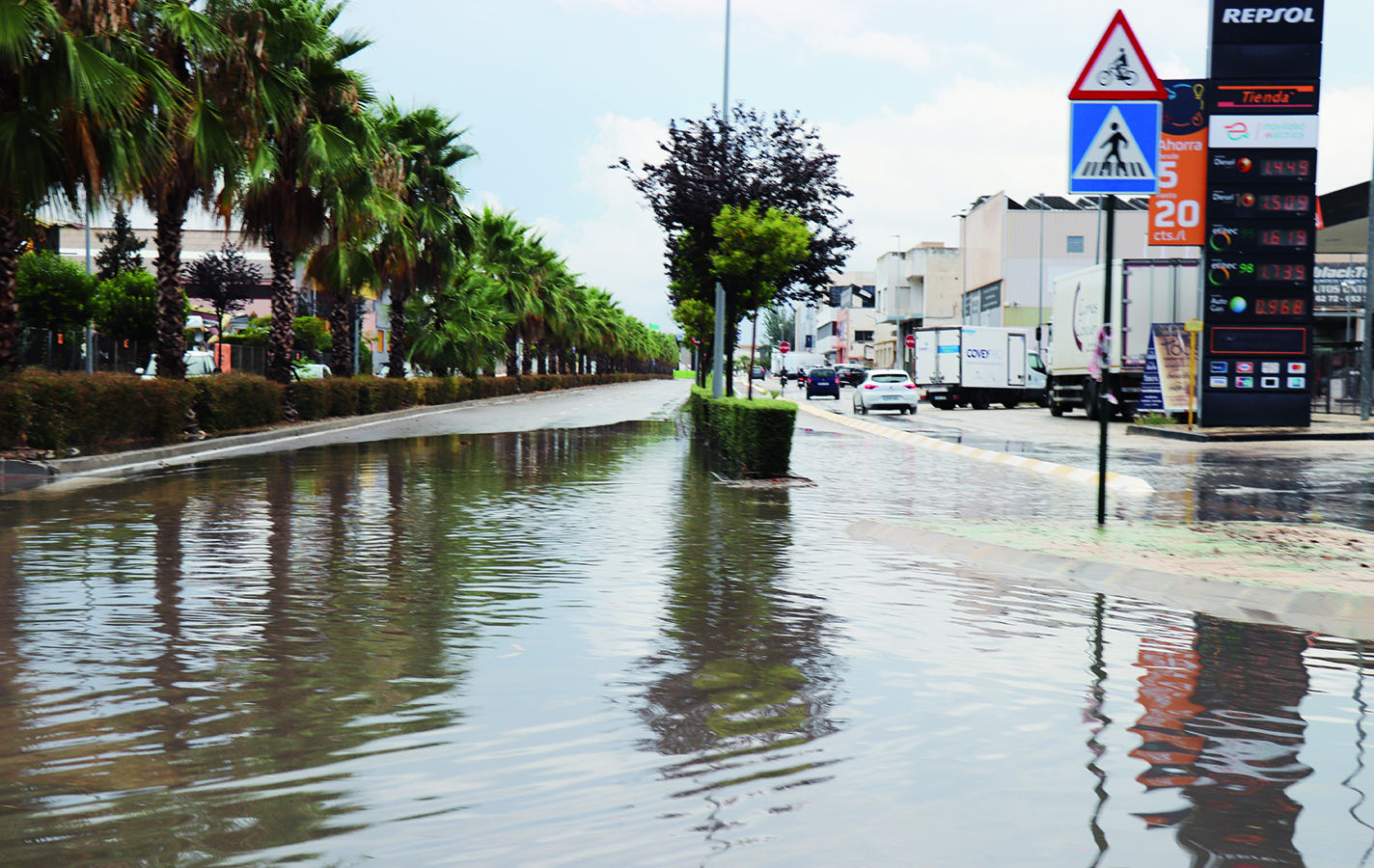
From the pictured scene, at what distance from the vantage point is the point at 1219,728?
5531 millimetres

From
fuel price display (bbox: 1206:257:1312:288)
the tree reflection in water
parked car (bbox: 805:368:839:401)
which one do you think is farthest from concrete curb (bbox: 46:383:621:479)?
parked car (bbox: 805:368:839:401)

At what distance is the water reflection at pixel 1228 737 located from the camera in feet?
13.6

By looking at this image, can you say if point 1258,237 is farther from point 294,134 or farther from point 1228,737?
point 1228,737

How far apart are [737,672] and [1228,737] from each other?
2279 mm

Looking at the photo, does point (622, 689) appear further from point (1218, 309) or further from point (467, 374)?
point (467, 374)

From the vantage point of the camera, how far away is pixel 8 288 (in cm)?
1903

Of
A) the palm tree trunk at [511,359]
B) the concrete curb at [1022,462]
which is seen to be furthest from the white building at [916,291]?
the concrete curb at [1022,462]

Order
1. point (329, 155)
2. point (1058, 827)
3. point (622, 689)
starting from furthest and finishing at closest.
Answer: point (329, 155), point (622, 689), point (1058, 827)

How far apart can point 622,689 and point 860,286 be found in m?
190

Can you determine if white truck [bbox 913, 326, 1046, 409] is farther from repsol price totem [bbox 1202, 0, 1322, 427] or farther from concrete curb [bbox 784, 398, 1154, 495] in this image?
repsol price totem [bbox 1202, 0, 1322, 427]

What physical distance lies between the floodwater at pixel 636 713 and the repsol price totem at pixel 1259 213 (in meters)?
22.0

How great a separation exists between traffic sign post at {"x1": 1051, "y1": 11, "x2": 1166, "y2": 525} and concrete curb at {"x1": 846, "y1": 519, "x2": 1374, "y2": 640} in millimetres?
1683

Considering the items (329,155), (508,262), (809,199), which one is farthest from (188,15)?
(508,262)

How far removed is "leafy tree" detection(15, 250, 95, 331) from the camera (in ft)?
160
